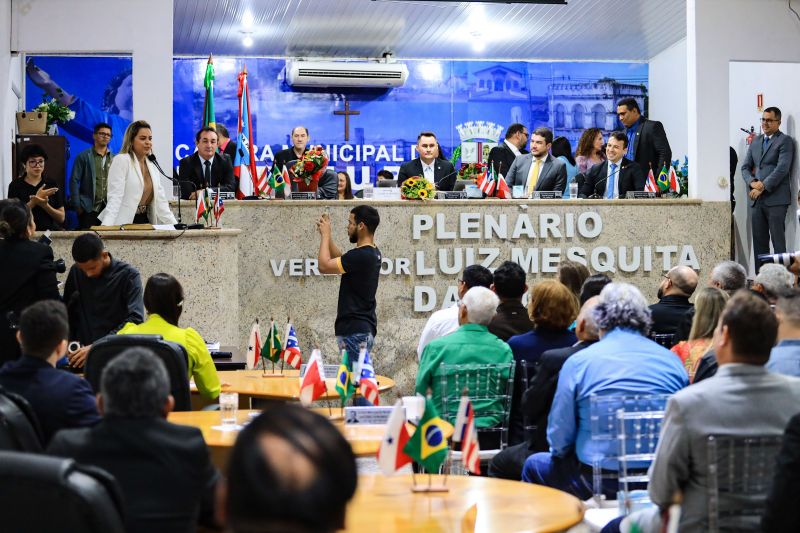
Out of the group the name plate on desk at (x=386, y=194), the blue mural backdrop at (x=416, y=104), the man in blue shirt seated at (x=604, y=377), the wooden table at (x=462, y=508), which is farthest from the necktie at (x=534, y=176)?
the wooden table at (x=462, y=508)

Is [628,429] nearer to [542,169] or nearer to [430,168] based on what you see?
[542,169]

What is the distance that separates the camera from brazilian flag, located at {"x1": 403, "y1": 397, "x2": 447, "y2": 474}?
3168 mm

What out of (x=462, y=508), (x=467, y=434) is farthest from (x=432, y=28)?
(x=462, y=508)

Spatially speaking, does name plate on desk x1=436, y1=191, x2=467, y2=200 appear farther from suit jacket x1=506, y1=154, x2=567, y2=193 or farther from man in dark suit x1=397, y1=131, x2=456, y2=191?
suit jacket x1=506, y1=154, x2=567, y2=193

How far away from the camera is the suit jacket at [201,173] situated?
9.70 meters

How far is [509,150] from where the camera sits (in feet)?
39.0

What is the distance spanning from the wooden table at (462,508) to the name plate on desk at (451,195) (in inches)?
265

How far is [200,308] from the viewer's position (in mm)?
8172

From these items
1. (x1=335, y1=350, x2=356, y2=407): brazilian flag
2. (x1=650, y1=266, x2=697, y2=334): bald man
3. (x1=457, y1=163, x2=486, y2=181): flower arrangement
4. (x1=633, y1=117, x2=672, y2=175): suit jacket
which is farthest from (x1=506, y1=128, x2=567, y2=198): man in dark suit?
(x1=335, y1=350, x2=356, y2=407): brazilian flag

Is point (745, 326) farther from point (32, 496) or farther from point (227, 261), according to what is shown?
point (227, 261)

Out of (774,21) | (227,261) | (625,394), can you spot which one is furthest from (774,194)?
(625,394)

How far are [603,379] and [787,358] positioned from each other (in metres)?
0.66

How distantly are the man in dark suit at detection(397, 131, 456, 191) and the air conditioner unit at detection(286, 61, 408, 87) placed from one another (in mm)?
5157

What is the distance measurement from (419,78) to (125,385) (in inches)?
555
